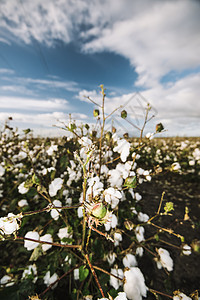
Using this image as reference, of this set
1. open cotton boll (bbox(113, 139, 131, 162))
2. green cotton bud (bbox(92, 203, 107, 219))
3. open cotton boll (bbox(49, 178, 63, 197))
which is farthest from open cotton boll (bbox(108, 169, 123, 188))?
green cotton bud (bbox(92, 203, 107, 219))

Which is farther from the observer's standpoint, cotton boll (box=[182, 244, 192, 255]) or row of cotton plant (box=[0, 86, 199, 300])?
cotton boll (box=[182, 244, 192, 255])

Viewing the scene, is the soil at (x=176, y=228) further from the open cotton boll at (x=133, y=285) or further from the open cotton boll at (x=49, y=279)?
the open cotton boll at (x=49, y=279)

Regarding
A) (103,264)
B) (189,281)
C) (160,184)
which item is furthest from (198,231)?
(103,264)

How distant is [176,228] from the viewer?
242 centimetres

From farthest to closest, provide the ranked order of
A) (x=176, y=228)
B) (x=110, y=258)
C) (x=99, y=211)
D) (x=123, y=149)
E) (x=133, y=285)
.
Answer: (x=176, y=228) → (x=110, y=258) → (x=123, y=149) → (x=133, y=285) → (x=99, y=211)

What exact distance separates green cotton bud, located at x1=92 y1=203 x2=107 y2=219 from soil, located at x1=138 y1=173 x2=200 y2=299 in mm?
657

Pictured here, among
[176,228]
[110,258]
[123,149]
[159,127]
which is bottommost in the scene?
[176,228]

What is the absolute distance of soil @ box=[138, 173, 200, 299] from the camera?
156 cm

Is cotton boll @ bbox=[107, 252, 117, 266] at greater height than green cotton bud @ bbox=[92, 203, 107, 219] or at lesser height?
lesser

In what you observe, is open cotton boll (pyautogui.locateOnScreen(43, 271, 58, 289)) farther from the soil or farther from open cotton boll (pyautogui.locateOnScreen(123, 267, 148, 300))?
the soil

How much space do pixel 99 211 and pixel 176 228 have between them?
104 inches

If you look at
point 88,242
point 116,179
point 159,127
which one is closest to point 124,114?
point 159,127

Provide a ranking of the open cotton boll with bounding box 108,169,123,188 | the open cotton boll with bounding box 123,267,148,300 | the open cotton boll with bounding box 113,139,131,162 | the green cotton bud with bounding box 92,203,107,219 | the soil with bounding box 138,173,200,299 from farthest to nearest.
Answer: the soil with bounding box 138,173,200,299 → the open cotton boll with bounding box 108,169,123,188 → the open cotton boll with bounding box 113,139,131,162 → the open cotton boll with bounding box 123,267,148,300 → the green cotton bud with bounding box 92,203,107,219

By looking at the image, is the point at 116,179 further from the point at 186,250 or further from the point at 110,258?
the point at 186,250
